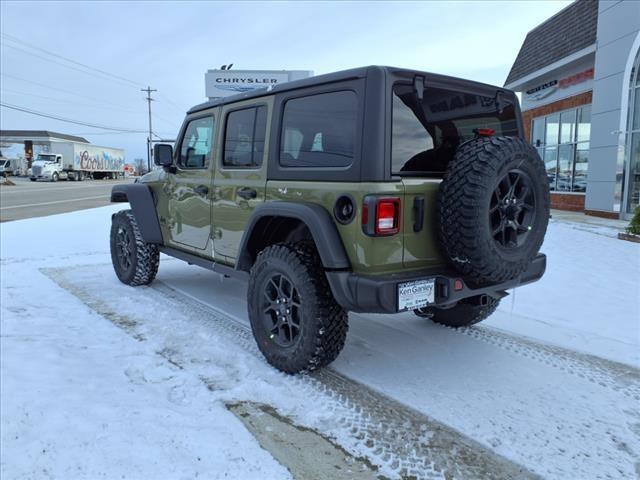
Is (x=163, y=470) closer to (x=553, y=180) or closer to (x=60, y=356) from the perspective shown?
(x=60, y=356)

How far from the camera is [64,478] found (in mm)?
2164

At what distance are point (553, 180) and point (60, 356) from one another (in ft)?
55.9

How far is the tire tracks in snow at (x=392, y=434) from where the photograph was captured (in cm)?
234

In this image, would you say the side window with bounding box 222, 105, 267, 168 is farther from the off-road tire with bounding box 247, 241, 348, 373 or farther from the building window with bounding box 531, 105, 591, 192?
the building window with bounding box 531, 105, 591, 192

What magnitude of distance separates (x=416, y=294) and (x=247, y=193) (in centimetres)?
157

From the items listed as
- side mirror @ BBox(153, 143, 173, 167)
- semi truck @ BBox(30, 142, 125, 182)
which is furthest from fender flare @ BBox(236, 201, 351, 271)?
semi truck @ BBox(30, 142, 125, 182)

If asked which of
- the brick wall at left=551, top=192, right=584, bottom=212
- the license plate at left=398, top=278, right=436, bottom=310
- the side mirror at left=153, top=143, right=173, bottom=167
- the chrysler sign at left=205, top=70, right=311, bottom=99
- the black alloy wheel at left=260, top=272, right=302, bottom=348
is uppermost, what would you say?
the chrysler sign at left=205, top=70, right=311, bottom=99

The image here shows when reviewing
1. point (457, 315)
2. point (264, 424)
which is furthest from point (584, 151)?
point (264, 424)

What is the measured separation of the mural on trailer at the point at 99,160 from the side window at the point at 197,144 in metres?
47.2

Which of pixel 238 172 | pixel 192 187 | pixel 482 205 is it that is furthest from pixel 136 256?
pixel 482 205

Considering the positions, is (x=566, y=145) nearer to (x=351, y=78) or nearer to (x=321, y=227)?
(x=351, y=78)

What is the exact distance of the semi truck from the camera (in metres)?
42.3

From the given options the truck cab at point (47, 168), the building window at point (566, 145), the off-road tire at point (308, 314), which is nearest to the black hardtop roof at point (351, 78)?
the off-road tire at point (308, 314)

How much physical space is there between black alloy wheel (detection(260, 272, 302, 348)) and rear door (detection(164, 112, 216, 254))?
118 centimetres
